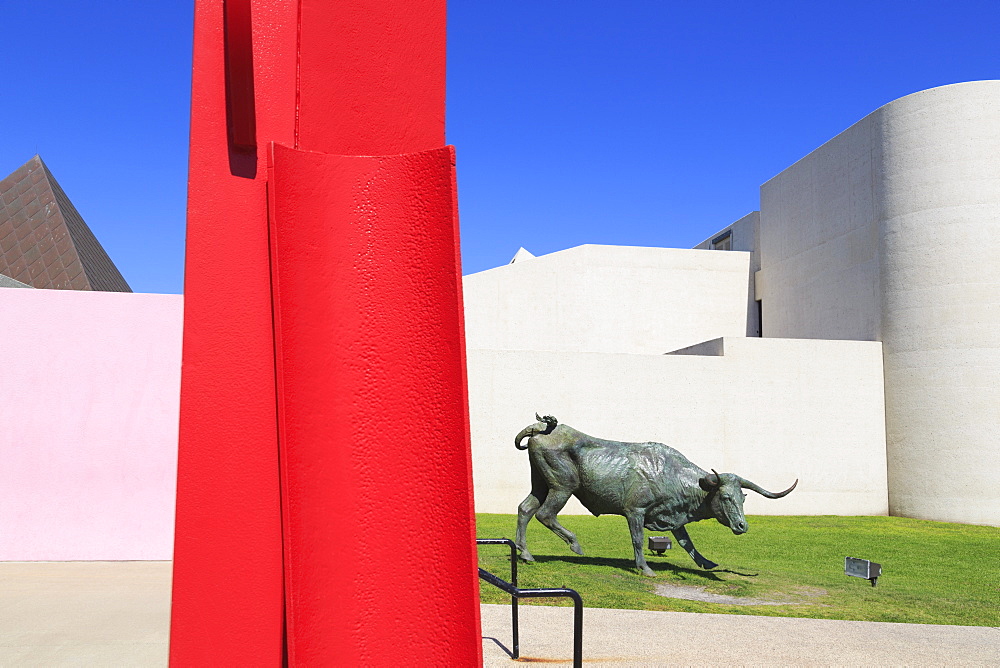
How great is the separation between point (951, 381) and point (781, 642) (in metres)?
13.3

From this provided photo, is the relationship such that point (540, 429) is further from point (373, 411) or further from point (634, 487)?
point (373, 411)

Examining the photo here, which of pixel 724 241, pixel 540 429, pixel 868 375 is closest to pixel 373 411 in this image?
pixel 540 429

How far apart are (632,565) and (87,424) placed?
21.6 feet

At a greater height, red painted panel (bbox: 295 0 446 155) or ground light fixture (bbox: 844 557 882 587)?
red painted panel (bbox: 295 0 446 155)

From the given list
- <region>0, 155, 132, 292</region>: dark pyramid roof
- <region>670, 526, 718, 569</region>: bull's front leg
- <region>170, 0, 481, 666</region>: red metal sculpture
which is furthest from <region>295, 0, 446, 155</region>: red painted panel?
<region>0, 155, 132, 292</region>: dark pyramid roof

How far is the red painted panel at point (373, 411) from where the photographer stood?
1590mm

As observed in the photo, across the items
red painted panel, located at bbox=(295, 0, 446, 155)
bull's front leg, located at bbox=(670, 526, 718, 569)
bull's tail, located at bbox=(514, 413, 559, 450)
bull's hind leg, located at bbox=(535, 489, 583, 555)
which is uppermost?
red painted panel, located at bbox=(295, 0, 446, 155)

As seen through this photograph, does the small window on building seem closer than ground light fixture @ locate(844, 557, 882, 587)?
No

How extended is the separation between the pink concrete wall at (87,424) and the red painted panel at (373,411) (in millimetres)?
8522

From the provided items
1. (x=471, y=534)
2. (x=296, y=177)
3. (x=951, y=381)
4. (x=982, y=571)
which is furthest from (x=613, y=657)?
(x=951, y=381)

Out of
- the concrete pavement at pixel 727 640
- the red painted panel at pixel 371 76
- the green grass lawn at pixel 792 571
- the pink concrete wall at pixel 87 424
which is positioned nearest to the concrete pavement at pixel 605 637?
the concrete pavement at pixel 727 640

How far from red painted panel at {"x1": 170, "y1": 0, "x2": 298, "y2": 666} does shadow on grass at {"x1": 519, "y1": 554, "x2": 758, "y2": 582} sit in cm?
712

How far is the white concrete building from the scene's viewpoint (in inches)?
645

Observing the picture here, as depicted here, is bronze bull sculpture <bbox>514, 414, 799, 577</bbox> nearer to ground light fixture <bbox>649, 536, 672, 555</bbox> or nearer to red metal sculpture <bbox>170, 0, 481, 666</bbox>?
ground light fixture <bbox>649, 536, 672, 555</bbox>
